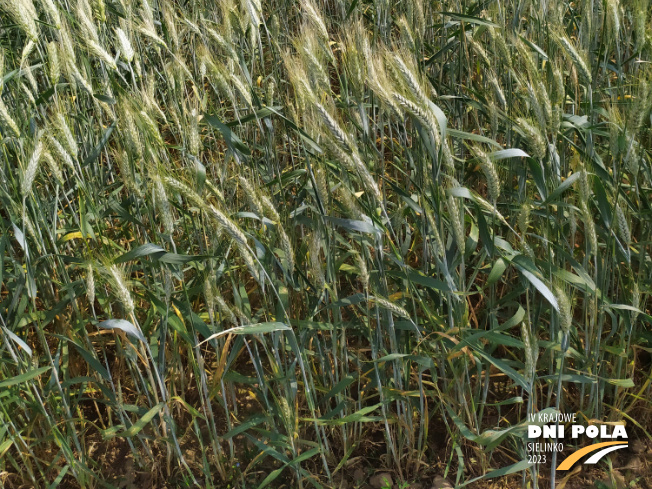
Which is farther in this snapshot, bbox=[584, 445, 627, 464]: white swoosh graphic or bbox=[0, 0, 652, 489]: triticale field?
bbox=[584, 445, 627, 464]: white swoosh graphic

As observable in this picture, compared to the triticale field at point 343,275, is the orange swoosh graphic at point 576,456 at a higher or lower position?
lower

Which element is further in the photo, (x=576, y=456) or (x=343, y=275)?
(x=343, y=275)

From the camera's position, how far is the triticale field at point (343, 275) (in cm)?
138

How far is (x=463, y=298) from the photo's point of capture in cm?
150

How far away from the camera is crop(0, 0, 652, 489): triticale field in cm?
138

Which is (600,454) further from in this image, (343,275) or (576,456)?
(343,275)

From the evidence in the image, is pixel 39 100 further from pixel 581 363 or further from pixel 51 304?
pixel 581 363

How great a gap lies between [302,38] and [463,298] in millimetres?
754

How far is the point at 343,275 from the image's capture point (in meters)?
2.10

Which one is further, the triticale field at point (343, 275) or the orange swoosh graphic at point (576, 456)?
the orange swoosh graphic at point (576, 456)

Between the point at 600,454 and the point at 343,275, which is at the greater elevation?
the point at 343,275

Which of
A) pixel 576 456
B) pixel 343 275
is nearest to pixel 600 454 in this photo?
pixel 576 456

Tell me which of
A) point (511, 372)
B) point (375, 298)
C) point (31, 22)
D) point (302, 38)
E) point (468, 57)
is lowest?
point (511, 372)

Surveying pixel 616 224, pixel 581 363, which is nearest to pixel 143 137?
pixel 616 224
